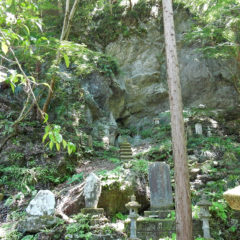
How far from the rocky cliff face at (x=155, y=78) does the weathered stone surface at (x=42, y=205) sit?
1215 cm

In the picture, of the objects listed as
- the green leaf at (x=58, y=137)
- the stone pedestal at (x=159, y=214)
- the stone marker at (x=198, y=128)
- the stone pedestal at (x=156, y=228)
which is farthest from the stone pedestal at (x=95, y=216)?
the stone marker at (x=198, y=128)

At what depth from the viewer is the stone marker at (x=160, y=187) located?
7.38 m

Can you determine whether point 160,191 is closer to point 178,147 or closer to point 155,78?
point 178,147

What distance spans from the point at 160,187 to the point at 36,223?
11.9 ft

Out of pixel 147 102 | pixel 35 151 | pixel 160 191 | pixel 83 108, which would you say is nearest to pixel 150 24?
pixel 147 102

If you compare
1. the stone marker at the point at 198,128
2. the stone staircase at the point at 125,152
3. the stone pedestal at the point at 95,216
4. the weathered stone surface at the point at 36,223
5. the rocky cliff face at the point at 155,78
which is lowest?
the weathered stone surface at the point at 36,223

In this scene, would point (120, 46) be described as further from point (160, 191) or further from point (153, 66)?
point (160, 191)

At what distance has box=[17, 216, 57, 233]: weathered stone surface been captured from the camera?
245 inches

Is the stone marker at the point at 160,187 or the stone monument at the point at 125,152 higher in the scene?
the stone monument at the point at 125,152

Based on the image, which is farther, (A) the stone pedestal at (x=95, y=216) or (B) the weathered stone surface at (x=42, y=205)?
(A) the stone pedestal at (x=95, y=216)

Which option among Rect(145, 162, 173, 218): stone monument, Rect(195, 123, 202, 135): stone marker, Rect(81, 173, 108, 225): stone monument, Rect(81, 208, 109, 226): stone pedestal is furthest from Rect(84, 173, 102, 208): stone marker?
Rect(195, 123, 202, 135): stone marker

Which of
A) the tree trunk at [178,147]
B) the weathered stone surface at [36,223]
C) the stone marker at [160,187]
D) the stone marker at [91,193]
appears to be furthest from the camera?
the stone marker at [160,187]

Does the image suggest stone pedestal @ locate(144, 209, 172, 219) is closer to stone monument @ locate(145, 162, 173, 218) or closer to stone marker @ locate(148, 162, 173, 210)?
stone monument @ locate(145, 162, 173, 218)

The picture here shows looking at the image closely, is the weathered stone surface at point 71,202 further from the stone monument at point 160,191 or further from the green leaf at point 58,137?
the green leaf at point 58,137
